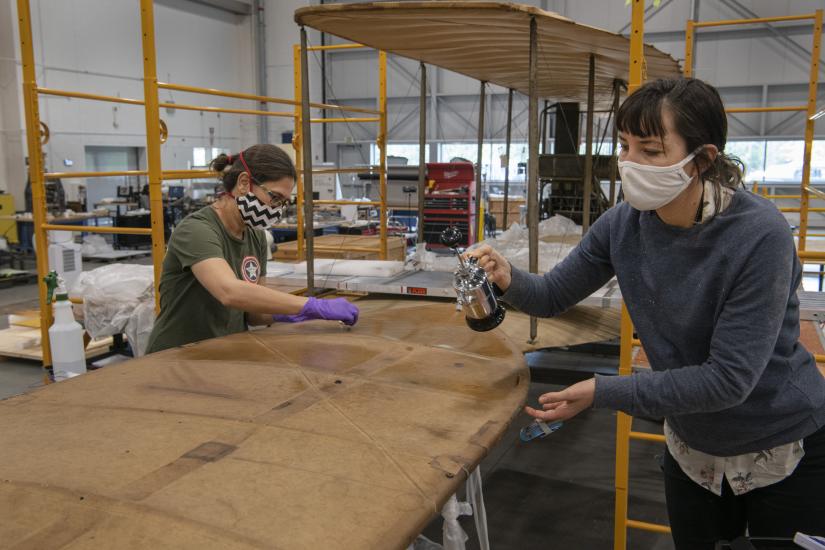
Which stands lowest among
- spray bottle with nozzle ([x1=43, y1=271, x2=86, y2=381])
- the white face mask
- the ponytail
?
spray bottle with nozzle ([x1=43, y1=271, x2=86, y2=381])

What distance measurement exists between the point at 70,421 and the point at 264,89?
53.6ft

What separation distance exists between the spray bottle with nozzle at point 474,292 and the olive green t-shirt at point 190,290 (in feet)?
2.75

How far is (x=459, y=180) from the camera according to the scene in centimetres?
Answer: 889

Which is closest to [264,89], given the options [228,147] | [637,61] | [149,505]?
[228,147]

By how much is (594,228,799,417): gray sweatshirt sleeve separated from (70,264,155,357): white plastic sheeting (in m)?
3.42

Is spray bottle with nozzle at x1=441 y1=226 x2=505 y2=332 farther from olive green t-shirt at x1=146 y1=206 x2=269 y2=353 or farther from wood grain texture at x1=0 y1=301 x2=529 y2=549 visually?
olive green t-shirt at x1=146 y1=206 x2=269 y2=353

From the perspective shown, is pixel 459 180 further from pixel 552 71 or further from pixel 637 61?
pixel 637 61

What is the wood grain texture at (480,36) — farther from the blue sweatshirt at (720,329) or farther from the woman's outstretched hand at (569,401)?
the woman's outstretched hand at (569,401)

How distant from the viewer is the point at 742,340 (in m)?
1.22

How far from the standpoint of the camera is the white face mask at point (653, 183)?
1.30 meters

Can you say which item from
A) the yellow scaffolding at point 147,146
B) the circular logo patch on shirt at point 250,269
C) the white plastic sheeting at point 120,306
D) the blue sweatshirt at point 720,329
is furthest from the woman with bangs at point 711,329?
the white plastic sheeting at point 120,306

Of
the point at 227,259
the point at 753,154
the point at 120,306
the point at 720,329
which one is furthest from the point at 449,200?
the point at 753,154

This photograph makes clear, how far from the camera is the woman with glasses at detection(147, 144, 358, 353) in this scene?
2.14 meters

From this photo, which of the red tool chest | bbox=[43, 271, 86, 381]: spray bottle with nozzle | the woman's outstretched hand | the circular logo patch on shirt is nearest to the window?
the red tool chest
